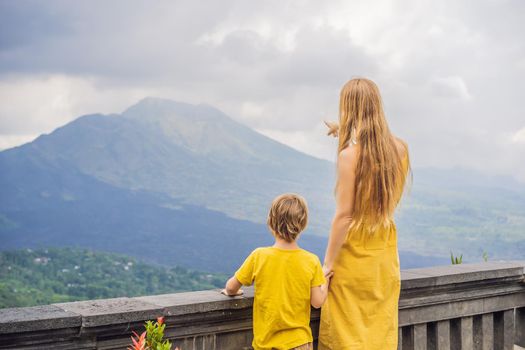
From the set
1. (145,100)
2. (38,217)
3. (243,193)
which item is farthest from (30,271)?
(145,100)

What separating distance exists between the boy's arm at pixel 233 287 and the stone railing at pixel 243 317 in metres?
0.04

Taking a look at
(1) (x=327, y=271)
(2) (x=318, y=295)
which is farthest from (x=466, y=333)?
(2) (x=318, y=295)

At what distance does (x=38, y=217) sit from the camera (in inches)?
4626

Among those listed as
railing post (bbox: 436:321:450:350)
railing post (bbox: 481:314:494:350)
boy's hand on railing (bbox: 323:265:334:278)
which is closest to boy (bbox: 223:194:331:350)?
boy's hand on railing (bbox: 323:265:334:278)

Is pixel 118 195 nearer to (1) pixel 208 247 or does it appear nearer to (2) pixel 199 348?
(1) pixel 208 247

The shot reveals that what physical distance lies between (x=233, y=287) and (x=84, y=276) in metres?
60.7

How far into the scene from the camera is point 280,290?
348 cm

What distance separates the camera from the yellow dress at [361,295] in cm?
372

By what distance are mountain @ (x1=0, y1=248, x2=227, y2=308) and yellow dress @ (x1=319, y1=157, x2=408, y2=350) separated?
166ft

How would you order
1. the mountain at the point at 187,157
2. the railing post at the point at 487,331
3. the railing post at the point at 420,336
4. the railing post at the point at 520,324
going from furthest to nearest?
the mountain at the point at 187,157 < the railing post at the point at 520,324 < the railing post at the point at 487,331 < the railing post at the point at 420,336

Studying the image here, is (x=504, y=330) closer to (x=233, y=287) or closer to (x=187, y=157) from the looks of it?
(x=233, y=287)

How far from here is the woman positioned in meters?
3.63

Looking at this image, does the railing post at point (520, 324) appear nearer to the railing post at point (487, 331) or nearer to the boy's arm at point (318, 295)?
the railing post at point (487, 331)

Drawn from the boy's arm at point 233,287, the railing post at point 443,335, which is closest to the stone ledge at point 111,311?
the boy's arm at point 233,287
